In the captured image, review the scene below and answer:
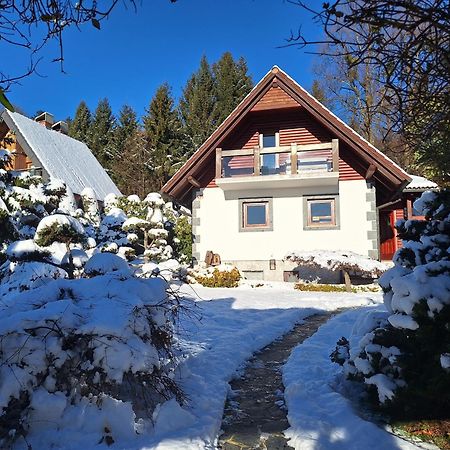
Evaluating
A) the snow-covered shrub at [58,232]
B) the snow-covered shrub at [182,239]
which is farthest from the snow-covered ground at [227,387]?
the snow-covered shrub at [182,239]

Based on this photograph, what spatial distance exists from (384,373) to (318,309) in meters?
6.79

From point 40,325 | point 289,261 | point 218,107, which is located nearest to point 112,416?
point 40,325

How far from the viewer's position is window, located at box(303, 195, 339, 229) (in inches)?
637

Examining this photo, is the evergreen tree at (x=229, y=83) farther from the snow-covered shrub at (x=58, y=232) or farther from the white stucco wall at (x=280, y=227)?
the snow-covered shrub at (x=58, y=232)

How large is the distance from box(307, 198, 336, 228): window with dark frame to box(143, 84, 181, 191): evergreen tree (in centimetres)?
1943

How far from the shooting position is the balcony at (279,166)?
15500 millimetres

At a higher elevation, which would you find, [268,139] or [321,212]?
[268,139]

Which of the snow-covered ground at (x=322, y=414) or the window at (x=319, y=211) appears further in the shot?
the window at (x=319, y=211)

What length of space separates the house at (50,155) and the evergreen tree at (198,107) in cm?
1099

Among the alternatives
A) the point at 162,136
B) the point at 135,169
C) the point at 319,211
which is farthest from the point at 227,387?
the point at 162,136

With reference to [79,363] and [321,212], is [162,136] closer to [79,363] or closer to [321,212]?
[321,212]

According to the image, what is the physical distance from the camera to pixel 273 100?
16.2m

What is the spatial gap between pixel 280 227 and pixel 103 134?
32.0m

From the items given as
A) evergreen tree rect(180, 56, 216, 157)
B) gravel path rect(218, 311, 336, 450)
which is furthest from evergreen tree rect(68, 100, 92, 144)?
gravel path rect(218, 311, 336, 450)
